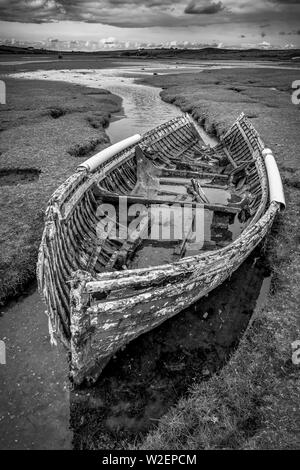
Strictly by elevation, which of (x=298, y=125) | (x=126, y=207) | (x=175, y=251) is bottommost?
(x=175, y=251)

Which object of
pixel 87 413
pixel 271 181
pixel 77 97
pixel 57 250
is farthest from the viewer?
pixel 77 97

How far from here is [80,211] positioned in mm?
9203

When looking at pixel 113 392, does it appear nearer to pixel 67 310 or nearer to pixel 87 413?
pixel 87 413

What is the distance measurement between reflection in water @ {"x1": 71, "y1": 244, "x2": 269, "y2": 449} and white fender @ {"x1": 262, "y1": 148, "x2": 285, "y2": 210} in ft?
8.82

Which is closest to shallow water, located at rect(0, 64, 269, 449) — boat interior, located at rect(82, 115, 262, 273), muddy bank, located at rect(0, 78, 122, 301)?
muddy bank, located at rect(0, 78, 122, 301)

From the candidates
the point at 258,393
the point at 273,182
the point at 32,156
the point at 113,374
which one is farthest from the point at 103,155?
the point at 258,393

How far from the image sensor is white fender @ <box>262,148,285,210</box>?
934 cm

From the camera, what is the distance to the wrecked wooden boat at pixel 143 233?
206 inches

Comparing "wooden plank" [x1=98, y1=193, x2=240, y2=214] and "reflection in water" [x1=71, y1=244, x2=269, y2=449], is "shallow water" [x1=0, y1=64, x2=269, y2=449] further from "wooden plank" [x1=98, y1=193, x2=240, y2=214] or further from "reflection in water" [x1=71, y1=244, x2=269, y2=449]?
"wooden plank" [x1=98, y1=193, x2=240, y2=214]

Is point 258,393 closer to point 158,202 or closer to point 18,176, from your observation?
point 158,202

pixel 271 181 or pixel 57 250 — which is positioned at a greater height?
pixel 271 181
